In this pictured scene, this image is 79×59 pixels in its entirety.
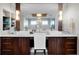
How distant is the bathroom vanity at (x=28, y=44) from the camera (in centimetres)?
498

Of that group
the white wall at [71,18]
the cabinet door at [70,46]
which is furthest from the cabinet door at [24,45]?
the white wall at [71,18]

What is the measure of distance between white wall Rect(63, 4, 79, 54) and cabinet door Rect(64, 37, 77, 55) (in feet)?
1.03

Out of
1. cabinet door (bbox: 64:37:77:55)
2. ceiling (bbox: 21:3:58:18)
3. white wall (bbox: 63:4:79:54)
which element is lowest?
cabinet door (bbox: 64:37:77:55)

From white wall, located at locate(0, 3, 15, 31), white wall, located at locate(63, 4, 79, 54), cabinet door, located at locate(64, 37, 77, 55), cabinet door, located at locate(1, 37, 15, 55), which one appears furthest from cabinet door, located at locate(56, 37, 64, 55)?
white wall, located at locate(0, 3, 15, 31)

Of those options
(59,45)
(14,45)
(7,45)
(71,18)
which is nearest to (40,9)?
(71,18)

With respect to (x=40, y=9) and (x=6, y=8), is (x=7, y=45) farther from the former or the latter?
(x=40, y=9)

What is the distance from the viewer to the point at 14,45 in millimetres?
4996

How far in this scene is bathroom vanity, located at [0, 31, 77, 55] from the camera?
196 inches

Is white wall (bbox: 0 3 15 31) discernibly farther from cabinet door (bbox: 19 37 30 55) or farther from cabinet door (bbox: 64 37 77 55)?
cabinet door (bbox: 64 37 77 55)

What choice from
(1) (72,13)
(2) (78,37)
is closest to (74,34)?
(2) (78,37)

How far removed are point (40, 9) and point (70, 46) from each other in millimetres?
1829

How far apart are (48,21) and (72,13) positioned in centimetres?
89
